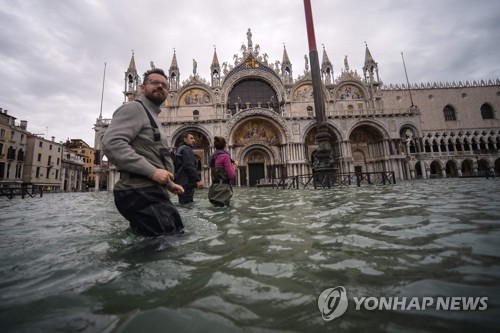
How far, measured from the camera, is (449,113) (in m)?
31.7

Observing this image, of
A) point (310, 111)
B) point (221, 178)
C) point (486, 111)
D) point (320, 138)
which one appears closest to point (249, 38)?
point (310, 111)

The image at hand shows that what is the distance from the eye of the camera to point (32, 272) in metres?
1.36

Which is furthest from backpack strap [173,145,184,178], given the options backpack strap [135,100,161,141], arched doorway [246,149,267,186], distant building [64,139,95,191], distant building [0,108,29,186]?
A: distant building [64,139,95,191]

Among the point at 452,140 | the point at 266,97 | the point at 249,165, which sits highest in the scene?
the point at 266,97

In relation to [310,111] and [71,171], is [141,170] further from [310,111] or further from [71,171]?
[71,171]

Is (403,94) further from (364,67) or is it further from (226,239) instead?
(226,239)

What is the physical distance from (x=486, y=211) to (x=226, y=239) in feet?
10.6

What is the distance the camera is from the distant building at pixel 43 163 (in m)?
29.9

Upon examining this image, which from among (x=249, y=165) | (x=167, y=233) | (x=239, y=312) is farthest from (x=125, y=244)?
(x=249, y=165)

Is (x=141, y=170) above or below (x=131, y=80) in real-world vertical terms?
below

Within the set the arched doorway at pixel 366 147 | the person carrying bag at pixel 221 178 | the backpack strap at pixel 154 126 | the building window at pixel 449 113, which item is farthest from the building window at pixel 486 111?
the backpack strap at pixel 154 126

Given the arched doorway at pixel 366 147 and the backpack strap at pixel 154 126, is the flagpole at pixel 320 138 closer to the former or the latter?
the backpack strap at pixel 154 126

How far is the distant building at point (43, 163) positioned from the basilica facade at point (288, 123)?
44.0 feet

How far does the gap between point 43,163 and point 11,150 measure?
5.10 m
